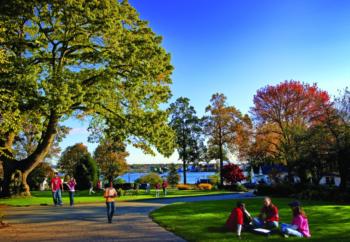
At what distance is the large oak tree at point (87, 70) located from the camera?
21703 millimetres

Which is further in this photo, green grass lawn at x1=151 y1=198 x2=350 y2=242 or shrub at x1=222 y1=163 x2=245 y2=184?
shrub at x1=222 y1=163 x2=245 y2=184

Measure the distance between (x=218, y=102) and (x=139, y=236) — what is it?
45357mm

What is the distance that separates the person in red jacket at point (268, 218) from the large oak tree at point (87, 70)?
1287 cm

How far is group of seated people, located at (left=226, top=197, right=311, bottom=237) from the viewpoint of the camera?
473 inches

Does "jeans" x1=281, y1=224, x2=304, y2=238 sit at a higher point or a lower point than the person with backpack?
lower

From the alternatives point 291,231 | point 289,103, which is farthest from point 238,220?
point 289,103

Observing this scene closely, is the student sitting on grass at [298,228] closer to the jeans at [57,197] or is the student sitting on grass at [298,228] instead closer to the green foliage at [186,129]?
the jeans at [57,197]

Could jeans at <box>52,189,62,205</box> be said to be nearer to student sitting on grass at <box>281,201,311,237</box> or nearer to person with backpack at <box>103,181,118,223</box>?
person with backpack at <box>103,181,118,223</box>

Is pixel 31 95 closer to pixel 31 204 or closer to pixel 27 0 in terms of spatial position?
pixel 27 0

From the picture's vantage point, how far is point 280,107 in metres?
45.0

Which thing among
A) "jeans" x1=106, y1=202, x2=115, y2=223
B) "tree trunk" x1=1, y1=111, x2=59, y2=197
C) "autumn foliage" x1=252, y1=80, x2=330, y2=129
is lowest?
"jeans" x1=106, y1=202, x2=115, y2=223

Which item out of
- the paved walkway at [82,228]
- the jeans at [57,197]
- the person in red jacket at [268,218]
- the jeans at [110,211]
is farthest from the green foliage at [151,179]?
the person in red jacket at [268,218]

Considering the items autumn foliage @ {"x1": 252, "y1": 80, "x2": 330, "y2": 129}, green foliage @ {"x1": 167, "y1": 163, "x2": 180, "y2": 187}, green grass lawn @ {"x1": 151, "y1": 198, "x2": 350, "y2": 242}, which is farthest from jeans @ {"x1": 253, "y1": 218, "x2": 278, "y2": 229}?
green foliage @ {"x1": 167, "y1": 163, "x2": 180, "y2": 187}

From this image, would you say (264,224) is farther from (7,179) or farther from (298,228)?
(7,179)
